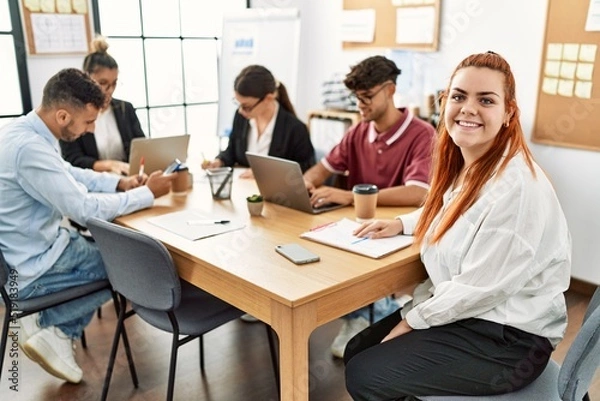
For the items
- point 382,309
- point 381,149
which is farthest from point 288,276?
point 382,309

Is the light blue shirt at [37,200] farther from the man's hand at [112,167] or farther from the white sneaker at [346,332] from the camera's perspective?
the white sneaker at [346,332]

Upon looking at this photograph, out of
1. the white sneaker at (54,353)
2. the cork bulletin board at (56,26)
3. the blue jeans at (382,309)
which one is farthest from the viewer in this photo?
the cork bulletin board at (56,26)

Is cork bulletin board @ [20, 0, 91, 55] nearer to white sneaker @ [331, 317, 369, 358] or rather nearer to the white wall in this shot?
the white wall

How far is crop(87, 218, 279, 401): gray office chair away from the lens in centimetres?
166

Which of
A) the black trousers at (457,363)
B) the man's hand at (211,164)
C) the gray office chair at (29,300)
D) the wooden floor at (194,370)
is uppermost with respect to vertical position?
the man's hand at (211,164)

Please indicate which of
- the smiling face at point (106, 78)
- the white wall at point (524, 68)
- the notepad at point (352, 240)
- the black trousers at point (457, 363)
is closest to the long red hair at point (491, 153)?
the notepad at point (352, 240)

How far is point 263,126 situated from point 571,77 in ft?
5.46

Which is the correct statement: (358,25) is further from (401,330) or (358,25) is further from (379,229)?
(401,330)

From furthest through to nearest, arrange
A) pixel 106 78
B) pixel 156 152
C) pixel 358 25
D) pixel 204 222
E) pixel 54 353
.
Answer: pixel 358 25 → pixel 106 78 → pixel 156 152 → pixel 54 353 → pixel 204 222

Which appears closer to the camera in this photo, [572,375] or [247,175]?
[572,375]

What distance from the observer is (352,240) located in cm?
173

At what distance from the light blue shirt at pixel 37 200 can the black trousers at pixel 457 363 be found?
114 cm

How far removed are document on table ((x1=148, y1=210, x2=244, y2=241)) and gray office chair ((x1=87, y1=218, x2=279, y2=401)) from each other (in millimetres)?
176

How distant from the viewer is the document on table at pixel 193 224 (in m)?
1.87
